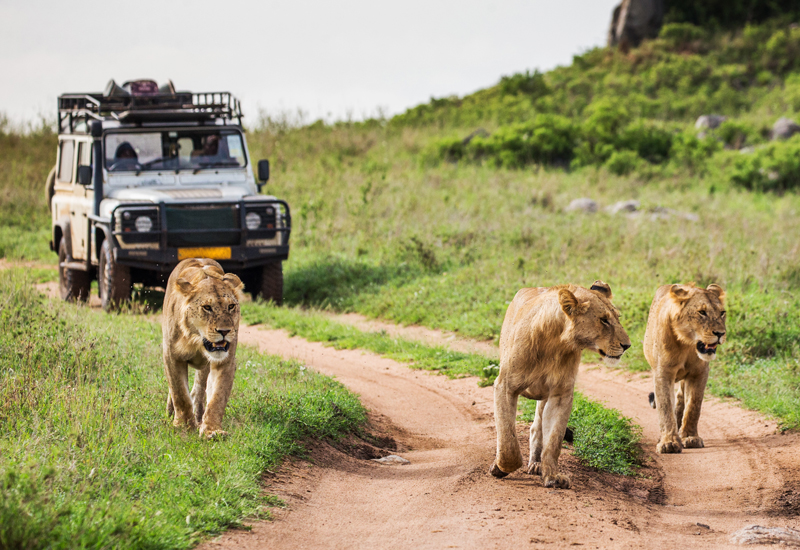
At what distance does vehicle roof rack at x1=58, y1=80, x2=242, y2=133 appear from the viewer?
11.2m

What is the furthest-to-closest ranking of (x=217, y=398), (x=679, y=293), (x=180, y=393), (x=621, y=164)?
(x=621, y=164), (x=679, y=293), (x=180, y=393), (x=217, y=398)

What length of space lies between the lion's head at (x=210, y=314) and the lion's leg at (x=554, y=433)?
1.99 meters

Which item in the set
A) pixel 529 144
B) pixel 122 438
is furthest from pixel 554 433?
pixel 529 144

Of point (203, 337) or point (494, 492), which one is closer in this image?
point (494, 492)

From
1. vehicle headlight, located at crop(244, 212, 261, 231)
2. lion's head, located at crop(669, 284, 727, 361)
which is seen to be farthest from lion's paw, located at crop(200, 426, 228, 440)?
vehicle headlight, located at crop(244, 212, 261, 231)

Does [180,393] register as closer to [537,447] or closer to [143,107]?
[537,447]

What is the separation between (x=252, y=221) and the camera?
11188 mm

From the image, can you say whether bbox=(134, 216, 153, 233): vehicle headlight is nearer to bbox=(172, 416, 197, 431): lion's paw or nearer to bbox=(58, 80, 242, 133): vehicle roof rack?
bbox=(58, 80, 242, 133): vehicle roof rack

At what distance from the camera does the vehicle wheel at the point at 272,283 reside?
472 inches

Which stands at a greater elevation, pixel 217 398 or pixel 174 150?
pixel 174 150

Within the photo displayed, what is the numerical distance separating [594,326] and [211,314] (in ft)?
7.50

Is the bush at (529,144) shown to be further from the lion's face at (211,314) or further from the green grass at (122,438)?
the lion's face at (211,314)

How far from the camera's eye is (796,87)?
96.7ft

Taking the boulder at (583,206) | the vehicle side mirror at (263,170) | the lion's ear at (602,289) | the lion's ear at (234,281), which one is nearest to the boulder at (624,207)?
the boulder at (583,206)
